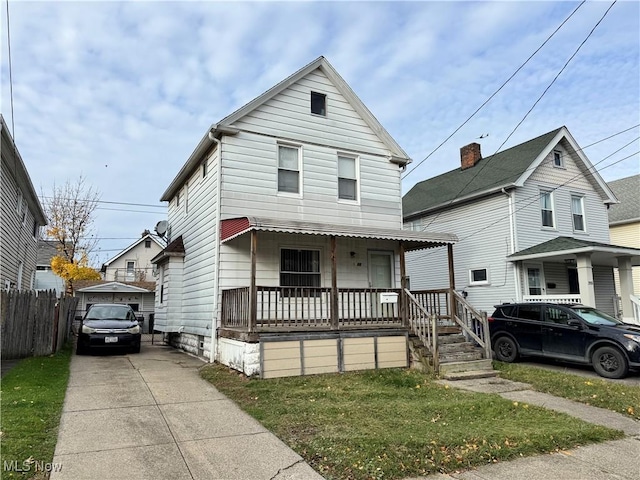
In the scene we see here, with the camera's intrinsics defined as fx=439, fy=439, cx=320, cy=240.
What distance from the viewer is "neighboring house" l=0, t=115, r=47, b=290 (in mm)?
12414

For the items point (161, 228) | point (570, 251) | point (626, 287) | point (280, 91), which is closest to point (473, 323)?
point (570, 251)

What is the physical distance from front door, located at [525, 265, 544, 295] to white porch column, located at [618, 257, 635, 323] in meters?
2.63

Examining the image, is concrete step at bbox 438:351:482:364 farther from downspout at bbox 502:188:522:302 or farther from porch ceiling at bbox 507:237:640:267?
downspout at bbox 502:188:522:302

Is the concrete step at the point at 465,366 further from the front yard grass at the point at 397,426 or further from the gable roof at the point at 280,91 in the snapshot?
the gable roof at the point at 280,91

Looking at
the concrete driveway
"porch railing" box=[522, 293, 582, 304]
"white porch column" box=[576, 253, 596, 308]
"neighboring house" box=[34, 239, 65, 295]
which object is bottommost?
the concrete driveway

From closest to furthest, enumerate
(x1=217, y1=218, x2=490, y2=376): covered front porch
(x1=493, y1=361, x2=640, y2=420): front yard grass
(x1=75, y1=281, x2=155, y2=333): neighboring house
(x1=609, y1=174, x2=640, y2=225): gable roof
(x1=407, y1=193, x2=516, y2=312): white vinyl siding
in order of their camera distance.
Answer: (x1=493, y1=361, x2=640, y2=420): front yard grass < (x1=217, y1=218, x2=490, y2=376): covered front porch < (x1=407, y1=193, x2=516, y2=312): white vinyl siding < (x1=609, y1=174, x2=640, y2=225): gable roof < (x1=75, y1=281, x2=155, y2=333): neighboring house

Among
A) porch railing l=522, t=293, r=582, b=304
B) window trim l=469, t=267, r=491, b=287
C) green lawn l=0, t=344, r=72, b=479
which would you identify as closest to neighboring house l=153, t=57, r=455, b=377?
green lawn l=0, t=344, r=72, b=479

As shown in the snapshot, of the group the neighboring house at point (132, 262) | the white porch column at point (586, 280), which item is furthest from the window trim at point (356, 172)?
the neighboring house at point (132, 262)

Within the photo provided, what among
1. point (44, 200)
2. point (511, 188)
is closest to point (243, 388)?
point (511, 188)

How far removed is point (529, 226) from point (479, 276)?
282cm

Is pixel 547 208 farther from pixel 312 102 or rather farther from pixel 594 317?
pixel 312 102

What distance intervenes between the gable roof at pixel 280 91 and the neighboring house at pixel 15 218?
4.61 metres

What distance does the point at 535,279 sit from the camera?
17266 millimetres

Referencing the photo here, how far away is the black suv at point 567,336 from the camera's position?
973cm
